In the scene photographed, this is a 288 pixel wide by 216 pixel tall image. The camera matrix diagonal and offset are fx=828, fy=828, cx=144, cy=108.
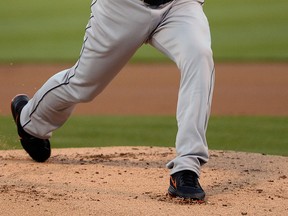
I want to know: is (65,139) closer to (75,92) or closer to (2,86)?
(75,92)

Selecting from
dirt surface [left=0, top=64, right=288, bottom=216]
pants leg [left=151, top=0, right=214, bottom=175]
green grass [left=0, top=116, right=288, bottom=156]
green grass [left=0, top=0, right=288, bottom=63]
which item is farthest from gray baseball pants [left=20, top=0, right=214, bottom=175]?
green grass [left=0, top=0, right=288, bottom=63]

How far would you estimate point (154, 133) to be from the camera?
A: 677cm

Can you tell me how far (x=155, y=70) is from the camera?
1036 centimetres

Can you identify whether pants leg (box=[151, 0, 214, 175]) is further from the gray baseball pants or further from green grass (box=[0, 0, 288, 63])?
green grass (box=[0, 0, 288, 63])

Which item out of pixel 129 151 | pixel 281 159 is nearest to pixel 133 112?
pixel 129 151

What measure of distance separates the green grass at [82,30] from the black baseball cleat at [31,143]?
626 centimetres

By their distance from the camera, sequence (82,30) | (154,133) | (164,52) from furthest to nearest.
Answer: (82,30), (154,133), (164,52)

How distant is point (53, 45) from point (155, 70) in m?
3.04

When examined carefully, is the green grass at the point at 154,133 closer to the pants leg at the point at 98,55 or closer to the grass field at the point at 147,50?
the grass field at the point at 147,50

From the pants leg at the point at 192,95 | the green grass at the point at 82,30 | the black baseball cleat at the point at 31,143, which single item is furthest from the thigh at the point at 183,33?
the green grass at the point at 82,30

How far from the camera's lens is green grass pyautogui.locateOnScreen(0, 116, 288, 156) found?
20.6ft

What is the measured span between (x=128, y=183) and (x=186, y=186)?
576 millimetres

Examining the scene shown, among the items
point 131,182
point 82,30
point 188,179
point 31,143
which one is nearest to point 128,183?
point 131,182

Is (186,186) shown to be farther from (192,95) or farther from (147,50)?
(147,50)
